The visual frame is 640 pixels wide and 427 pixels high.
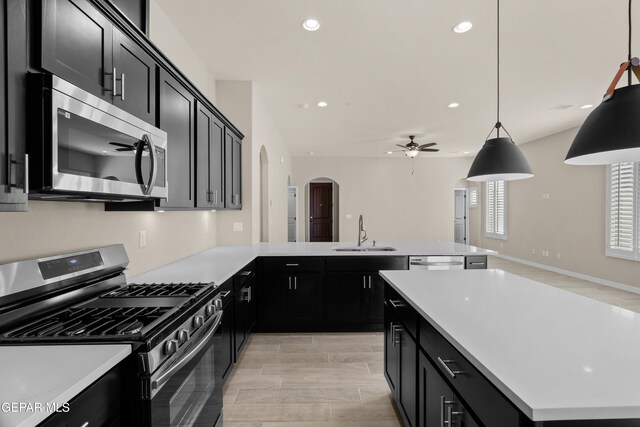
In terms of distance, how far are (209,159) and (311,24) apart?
4.76ft

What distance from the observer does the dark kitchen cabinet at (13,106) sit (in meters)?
0.95

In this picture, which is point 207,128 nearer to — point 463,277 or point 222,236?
point 222,236

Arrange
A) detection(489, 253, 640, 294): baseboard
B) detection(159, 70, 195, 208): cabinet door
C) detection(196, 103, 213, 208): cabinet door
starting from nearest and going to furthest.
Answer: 1. detection(159, 70, 195, 208): cabinet door
2. detection(196, 103, 213, 208): cabinet door
3. detection(489, 253, 640, 294): baseboard

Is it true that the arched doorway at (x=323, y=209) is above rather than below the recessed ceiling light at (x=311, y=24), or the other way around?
below

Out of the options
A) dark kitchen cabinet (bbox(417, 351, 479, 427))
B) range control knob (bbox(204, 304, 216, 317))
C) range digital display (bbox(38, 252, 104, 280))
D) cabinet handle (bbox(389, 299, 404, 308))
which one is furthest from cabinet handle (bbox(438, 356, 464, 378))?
range digital display (bbox(38, 252, 104, 280))

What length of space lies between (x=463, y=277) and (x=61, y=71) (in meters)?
2.26

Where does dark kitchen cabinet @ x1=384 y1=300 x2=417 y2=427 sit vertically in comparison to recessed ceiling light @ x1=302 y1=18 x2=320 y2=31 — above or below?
below

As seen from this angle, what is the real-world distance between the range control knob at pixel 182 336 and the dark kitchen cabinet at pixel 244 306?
124 cm

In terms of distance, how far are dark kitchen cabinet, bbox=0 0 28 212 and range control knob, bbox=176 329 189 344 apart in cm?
71

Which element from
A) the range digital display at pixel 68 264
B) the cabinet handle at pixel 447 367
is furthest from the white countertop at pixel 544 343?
the range digital display at pixel 68 264

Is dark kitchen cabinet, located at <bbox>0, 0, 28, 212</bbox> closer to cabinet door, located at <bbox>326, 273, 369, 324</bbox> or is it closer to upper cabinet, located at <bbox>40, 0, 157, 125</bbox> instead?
upper cabinet, located at <bbox>40, 0, 157, 125</bbox>

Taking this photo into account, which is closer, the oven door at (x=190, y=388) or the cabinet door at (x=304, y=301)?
the oven door at (x=190, y=388)

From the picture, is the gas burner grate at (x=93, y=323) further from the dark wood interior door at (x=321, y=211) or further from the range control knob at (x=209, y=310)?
the dark wood interior door at (x=321, y=211)

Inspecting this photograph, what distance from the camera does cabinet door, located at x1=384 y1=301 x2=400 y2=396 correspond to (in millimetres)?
2067
